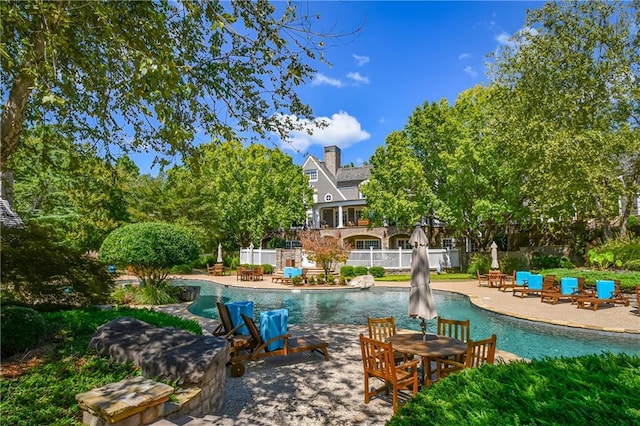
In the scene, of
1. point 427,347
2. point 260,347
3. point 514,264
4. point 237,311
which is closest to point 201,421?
point 260,347

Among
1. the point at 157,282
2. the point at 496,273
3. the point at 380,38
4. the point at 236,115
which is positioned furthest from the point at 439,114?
the point at 236,115

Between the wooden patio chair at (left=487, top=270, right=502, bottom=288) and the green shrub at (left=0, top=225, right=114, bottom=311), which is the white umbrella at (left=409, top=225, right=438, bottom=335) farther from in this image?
the wooden patio chair at (left=487, top=270, right=502, bottom=288)

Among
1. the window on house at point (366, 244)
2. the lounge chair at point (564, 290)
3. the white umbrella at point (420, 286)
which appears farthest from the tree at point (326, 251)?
the white umbrella at point (420, 286)

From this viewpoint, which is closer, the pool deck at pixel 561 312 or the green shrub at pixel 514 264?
the pool deck at pixel 561 312

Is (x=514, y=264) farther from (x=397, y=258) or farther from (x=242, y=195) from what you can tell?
(x=242, y=195)

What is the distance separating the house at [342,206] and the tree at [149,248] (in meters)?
20.0

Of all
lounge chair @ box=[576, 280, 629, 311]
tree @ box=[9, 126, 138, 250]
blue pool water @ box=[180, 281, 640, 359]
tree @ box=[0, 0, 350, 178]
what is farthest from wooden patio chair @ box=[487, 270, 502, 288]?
tree @ box=[9, 126, 138, 250]

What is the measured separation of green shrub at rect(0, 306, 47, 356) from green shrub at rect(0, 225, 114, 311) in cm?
226

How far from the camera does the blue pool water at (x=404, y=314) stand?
8773 mm

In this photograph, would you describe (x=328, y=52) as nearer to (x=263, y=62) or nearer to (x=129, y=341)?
(x=263, y=62)

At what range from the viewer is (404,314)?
13.1m

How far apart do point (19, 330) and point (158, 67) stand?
4.00 metres

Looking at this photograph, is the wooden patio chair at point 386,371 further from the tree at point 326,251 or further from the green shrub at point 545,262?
the green shrub at point 545,262

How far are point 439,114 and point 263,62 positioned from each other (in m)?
20.8
